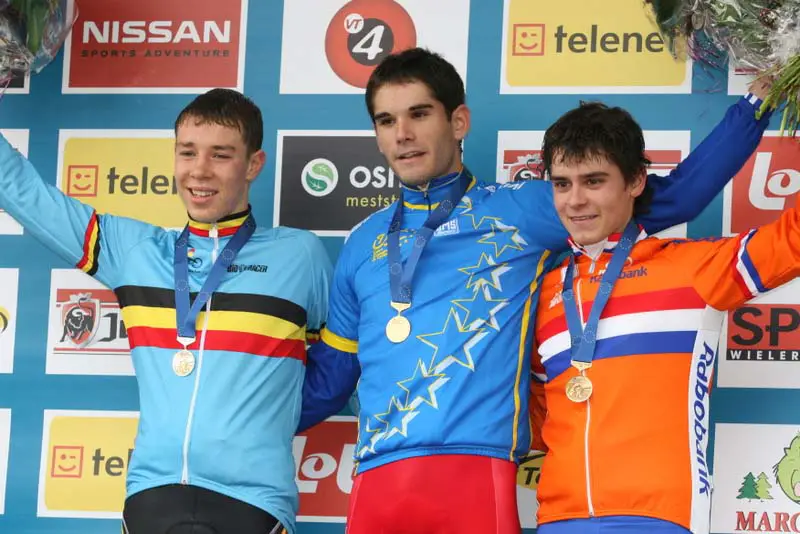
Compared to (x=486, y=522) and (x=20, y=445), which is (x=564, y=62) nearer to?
(x=486, y=522)

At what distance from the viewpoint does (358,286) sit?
296 centimetres

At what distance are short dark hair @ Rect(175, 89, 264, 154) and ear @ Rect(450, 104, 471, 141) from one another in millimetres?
557

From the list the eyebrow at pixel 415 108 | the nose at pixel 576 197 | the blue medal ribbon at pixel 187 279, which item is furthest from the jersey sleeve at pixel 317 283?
the nose at pixel 576 197

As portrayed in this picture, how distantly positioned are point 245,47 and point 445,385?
1477 mm

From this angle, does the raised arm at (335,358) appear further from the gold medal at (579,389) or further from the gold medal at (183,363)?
the gold medal at (579,389)

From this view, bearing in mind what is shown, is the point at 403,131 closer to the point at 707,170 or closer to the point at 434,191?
the point at 434,191

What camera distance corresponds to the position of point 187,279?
300 centimetres

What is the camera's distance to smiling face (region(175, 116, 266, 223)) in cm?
304

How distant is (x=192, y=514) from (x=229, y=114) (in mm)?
1066

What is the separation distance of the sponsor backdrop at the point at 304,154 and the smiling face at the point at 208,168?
1.62 ft

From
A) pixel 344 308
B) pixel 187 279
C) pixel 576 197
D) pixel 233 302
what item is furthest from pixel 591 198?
pixel 187 279

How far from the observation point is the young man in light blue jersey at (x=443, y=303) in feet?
8.80

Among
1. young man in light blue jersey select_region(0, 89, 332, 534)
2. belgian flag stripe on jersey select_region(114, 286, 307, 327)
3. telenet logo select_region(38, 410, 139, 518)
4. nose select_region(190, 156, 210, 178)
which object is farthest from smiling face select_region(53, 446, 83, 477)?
nose select_region(190, 156, 210, 178)

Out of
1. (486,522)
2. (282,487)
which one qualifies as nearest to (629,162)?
(486,522)
